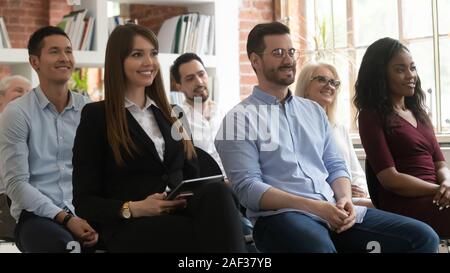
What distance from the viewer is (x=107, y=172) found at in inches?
98.5

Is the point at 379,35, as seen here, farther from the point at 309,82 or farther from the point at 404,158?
the point at 404,158

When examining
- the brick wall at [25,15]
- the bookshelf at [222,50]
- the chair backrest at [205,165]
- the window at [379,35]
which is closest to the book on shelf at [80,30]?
the bookshelf at [222,50]

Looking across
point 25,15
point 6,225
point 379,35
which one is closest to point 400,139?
point 6,225

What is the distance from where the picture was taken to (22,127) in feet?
9.37

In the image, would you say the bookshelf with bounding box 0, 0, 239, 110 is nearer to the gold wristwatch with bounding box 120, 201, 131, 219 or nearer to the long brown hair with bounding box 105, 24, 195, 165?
the long brown hair with bounding box 105, 24, 195, 165

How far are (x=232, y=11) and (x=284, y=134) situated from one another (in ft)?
9.46

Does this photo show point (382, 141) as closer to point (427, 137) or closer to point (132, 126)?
point (427, 137)

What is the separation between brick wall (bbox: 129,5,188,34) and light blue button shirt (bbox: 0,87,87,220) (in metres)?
2.72

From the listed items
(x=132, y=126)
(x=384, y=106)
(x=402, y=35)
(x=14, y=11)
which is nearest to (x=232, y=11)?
(x=402, y=35)

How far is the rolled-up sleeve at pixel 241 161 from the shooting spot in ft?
8.52

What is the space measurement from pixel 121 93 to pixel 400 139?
3.72ft

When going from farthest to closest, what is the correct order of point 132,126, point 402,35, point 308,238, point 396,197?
point 402,35 → point 396,197 → point 132,126 → point 308,238

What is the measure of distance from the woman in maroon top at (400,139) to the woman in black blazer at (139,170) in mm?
754

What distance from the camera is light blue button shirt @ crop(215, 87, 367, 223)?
2.64 meters
